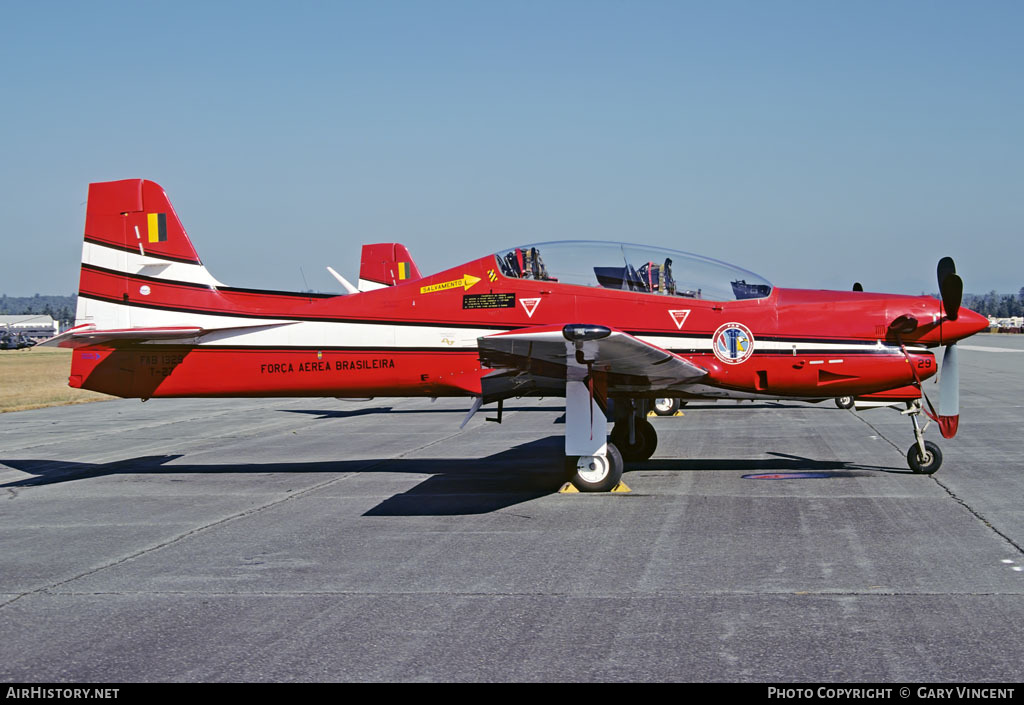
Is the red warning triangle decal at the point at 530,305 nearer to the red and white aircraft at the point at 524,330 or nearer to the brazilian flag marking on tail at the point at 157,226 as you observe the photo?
the red and white aircraft at the point at 524,330

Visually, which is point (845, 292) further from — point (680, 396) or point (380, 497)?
point (380, 497)

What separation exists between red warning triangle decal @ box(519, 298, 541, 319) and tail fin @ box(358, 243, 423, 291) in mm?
16453

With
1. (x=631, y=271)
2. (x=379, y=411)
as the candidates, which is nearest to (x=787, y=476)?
(x=631, y=271)

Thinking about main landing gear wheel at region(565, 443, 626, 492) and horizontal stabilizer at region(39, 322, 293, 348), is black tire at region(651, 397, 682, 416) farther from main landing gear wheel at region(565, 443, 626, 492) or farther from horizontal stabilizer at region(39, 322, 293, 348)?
horizontal stabilizer at region(39, 322, 293, 348)

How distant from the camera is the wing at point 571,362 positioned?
9125mm

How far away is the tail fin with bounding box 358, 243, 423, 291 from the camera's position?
89.1 ft

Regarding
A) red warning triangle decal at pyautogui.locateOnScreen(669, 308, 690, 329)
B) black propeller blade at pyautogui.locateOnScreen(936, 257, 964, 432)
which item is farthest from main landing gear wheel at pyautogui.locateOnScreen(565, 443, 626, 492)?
black propeller blade at pyautogui.locateOnScreen(936, 257, 964, 432)

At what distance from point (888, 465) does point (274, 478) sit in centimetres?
772

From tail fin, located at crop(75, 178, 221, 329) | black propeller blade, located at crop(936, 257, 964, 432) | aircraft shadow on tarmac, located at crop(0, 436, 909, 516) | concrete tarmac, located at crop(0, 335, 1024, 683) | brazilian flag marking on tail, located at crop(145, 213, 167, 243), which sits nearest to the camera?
concrete tarmac, located at crop(0, 335, 1024, 683)

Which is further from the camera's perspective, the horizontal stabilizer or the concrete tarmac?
the horizontal stabilizer

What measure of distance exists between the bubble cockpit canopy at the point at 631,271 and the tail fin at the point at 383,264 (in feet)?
53.6

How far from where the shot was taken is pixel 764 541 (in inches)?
298

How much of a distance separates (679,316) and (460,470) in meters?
3.53

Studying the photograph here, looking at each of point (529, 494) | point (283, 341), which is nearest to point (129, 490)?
point (283, 341)
